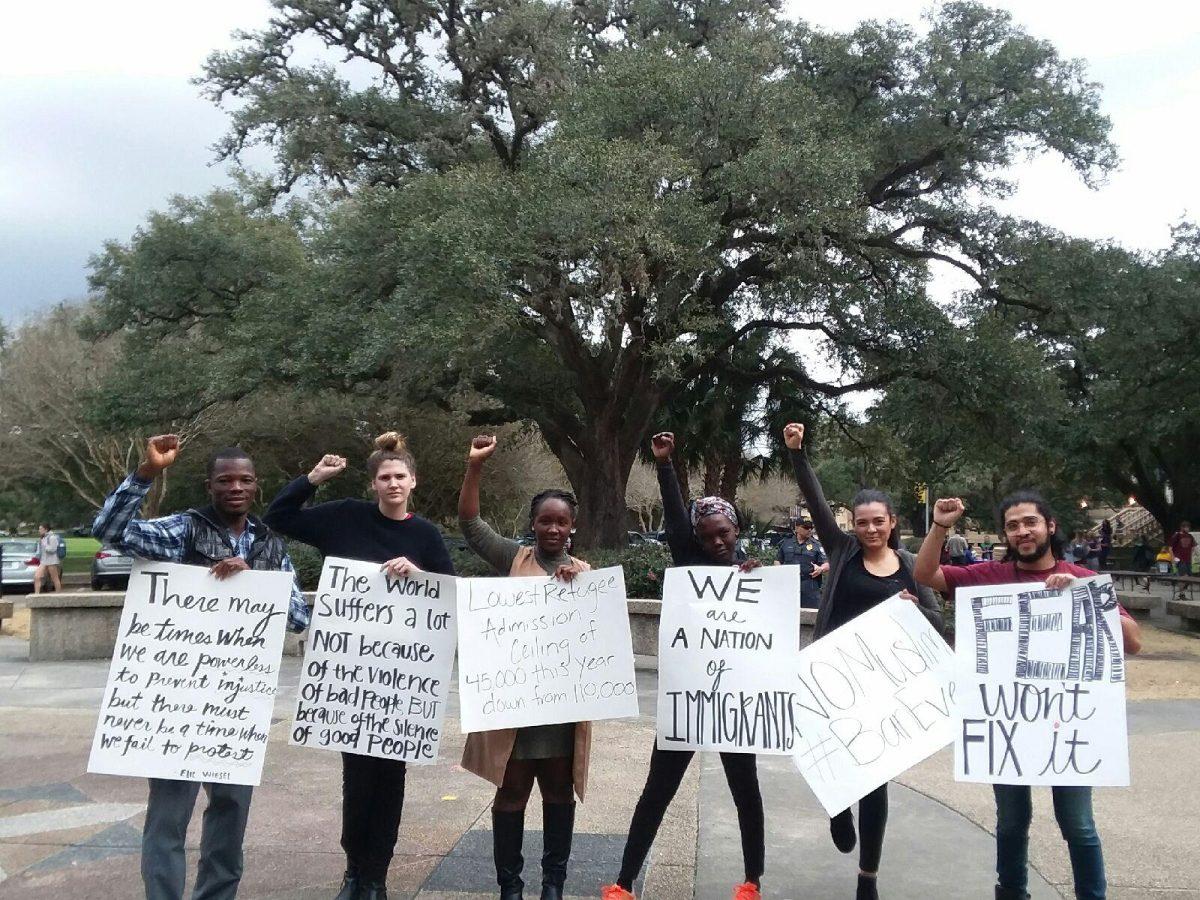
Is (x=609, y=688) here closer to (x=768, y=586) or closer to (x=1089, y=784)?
(x=768, y=586)

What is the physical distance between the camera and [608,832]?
17.4ft

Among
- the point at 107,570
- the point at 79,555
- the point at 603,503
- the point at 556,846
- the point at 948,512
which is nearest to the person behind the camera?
the point at 556,846

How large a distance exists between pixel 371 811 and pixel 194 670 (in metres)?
0.86

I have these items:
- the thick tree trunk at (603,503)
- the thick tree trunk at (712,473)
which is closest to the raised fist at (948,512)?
the thick tree trunk at (603,503)

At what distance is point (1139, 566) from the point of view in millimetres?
32000

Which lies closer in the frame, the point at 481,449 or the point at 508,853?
the point at 508,853

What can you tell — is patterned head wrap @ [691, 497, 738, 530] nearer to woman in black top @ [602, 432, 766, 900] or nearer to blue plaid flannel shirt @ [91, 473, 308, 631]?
woman in black top @ [602, 432, 766, 900]

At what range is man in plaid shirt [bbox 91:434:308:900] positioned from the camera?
11.7ft

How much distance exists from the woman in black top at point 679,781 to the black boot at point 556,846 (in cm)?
27

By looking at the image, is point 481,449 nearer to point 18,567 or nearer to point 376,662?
point 376,662

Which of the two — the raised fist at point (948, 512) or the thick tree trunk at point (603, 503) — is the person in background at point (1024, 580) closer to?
the raised fist at point (948, 512)

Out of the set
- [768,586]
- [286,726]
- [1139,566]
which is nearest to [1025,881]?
[768,586]

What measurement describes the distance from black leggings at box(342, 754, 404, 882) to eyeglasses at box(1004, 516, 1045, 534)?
8.12 ft

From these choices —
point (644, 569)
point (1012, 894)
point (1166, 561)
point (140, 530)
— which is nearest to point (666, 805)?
point (1012, 894)
